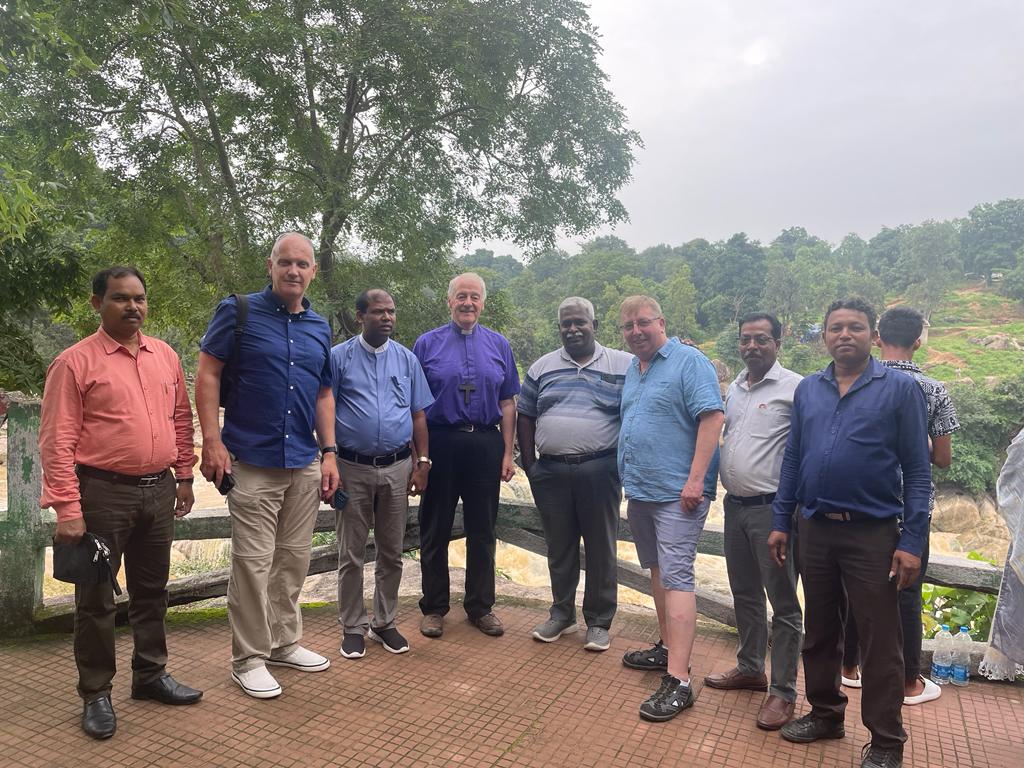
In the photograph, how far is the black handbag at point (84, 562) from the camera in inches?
107

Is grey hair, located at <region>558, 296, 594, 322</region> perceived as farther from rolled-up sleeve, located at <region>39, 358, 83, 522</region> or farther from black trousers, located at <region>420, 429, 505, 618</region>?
rolled-up sleeve, located at <region>39, 358, 83, 522</region>

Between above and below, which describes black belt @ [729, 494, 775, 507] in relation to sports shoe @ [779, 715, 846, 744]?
above

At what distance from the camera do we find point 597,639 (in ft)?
12.8

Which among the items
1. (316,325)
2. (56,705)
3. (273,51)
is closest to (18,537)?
(56,705)

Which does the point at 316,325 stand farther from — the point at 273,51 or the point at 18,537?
the point at 273,51

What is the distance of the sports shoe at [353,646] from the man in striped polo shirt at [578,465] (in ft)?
3.08

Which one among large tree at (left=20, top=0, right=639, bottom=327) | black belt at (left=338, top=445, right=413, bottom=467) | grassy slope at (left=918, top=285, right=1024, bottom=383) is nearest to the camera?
black belt at (left=338, top=445, right=413, bottom=467)

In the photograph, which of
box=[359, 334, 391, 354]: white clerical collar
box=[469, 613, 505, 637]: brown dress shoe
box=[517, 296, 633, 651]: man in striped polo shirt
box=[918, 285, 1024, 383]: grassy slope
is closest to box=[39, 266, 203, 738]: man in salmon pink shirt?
box=[359, 334, 391, 354]: white clerical collar

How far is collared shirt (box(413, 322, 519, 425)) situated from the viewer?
403 cm

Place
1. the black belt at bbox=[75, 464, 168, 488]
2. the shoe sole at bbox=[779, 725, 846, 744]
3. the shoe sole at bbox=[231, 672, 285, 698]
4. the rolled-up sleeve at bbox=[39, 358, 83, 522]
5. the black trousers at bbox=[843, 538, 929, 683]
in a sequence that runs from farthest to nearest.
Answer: the black trousers at bbox=[843, 538, 929, 683], the shoe sole at bbox=[231, 672, 285, 698], the shoe sole at bbox=[779, 725, 846, 744], the black belt at bbox=[75, 464, 168, 488], the rolled-up sleeve at bbox=[39, 358, 83, 522]

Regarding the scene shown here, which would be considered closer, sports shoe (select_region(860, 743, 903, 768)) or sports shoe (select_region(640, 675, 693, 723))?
sports shoe (select_region(860, 743, 903, 768))

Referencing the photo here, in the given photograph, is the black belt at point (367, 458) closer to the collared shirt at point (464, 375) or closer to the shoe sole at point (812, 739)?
the collared shirt at point (464, 375)

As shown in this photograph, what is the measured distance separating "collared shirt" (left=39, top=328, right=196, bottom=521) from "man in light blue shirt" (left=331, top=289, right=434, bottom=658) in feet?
2.88

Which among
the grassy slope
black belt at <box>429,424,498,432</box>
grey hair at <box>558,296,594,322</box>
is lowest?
the grassy slope
